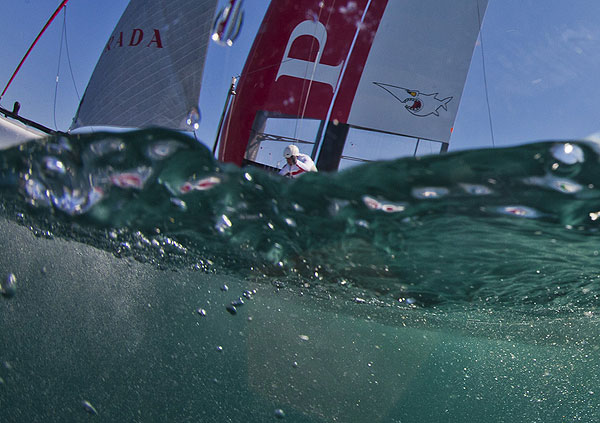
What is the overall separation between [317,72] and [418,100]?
1.69m

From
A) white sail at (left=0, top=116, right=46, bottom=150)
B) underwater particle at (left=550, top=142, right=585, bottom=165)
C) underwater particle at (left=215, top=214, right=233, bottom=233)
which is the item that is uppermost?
underwater particle at (left=550, top=142, right=585, bottom=165)

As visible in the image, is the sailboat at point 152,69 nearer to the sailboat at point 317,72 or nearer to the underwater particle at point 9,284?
the sailboat at point 317,72

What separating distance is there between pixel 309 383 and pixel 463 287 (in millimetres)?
12560

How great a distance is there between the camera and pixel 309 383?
15.1 m

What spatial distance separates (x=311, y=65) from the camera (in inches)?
282

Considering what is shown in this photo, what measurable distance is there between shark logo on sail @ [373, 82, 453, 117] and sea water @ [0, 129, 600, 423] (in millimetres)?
3206

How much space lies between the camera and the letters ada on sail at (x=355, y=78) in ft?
22.9

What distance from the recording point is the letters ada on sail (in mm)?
6969

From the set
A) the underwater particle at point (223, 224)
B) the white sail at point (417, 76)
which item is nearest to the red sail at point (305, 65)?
the white sail at point (417, 76)

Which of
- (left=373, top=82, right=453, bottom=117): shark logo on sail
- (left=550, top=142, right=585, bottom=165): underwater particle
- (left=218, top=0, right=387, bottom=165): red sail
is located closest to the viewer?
(left=550, top=142, right=585, bottom=165): underwater particle

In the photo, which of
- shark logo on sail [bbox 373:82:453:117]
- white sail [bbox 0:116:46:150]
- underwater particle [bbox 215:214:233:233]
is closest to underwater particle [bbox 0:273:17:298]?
white sail [bbox 0:116:46:150]

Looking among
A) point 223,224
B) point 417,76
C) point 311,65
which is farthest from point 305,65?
point 223,224

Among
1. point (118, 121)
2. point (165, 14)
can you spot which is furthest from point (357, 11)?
point (118, 121)

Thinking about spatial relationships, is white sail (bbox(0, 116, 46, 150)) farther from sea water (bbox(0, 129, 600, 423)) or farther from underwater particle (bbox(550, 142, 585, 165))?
underwater particle (bbox(550, 142, 585, 165))
